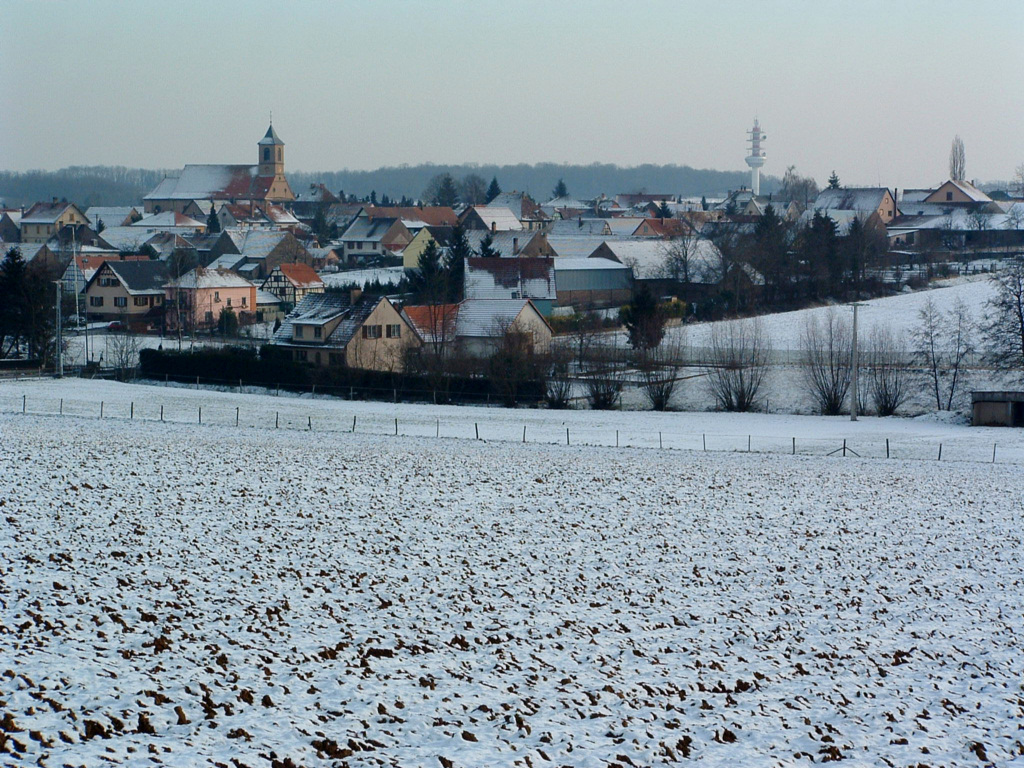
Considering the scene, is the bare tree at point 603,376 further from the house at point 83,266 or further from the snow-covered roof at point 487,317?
the house at point 83,266

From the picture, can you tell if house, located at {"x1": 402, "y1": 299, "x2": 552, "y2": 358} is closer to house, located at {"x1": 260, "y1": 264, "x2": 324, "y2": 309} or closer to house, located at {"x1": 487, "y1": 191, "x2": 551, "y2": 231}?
house, located at {"x1": 260, "y1": 264, "x2": 324, "y2": 309}

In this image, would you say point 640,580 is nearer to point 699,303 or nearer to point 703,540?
point 703,540

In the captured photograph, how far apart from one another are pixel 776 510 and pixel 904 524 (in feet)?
8.32

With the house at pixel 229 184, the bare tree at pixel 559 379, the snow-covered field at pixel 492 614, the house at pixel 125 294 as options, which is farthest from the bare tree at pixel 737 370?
the house at pixel 229 184

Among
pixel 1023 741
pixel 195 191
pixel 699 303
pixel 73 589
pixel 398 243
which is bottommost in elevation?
pixel 1023 741

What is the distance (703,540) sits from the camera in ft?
65.2

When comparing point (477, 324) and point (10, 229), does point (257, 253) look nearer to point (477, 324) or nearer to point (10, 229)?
point (477, 324)

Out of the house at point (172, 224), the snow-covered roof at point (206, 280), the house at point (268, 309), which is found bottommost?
the house at point (268, 309)

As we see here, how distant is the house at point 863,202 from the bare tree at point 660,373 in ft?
250

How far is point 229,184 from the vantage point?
6476 inches

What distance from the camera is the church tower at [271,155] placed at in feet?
555

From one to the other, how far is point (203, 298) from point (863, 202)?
8011cm

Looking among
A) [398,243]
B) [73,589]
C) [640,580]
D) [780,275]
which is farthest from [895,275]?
[73,589]

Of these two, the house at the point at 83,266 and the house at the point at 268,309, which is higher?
the house at the point at 83,266
